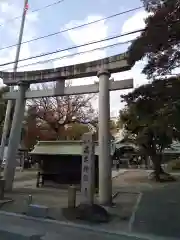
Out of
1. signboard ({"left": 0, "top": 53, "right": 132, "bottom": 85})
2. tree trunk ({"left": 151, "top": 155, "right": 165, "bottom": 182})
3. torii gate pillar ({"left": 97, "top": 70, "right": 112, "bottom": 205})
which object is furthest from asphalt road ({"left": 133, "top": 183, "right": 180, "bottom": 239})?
tree trunk ({"left": 151, "top": 155, "right": 165, "bottom": 182})

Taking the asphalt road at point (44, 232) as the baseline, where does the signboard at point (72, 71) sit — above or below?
above

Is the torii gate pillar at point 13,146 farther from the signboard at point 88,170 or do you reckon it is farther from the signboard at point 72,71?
the signboard at point 88,170

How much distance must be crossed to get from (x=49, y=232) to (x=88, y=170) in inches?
116

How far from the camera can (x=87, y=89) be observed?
1430 cm

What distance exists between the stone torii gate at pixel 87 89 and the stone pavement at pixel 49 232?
3.22 m

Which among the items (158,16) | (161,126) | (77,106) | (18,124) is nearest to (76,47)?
(158,16)

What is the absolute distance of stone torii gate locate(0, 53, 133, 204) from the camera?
12.3m

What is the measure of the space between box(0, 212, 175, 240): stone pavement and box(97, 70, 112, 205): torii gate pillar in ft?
10.2

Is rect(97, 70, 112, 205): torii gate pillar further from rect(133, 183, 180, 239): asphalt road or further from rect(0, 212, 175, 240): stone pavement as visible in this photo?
rect(0, 212, 175, 240): stone pavement

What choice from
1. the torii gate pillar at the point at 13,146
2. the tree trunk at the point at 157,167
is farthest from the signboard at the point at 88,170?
the tree trunk at the point at 157,167

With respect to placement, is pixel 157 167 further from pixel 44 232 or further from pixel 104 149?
pixel 44 232

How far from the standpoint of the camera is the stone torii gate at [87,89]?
12.3 metres

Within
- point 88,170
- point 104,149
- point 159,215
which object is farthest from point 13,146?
point 159,215

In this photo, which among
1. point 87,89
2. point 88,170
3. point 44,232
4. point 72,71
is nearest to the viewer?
point 44,232
